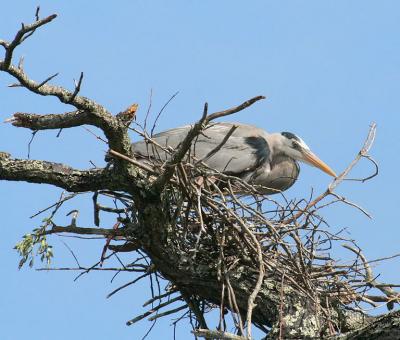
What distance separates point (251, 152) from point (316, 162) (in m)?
1.20

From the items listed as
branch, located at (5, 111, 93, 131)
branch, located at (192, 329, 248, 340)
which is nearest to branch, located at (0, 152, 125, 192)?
branch, located at (5, 111, 93, 131)

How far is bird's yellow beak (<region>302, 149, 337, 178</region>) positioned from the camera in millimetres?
8420

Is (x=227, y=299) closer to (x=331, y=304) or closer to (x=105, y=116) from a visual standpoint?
(x=331, y=304)

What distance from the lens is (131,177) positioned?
464 cm

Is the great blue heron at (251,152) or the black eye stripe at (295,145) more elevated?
the black eye stripe at (295,145)

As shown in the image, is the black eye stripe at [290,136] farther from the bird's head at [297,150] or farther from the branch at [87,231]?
the branch at [87,231]

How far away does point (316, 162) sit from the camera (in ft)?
27.9

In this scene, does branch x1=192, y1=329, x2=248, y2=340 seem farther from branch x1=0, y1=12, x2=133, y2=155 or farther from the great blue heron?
the great blue heron

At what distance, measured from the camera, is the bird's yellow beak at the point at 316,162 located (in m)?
8.42

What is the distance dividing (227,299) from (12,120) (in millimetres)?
1583

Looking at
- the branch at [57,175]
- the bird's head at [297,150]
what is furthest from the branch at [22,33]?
the bird's head at [297,150]

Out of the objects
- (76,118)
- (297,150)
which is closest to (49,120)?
(76,118)

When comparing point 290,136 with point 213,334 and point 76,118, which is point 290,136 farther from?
point 213,334

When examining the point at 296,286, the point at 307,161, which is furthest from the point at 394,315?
the point at 307,161
